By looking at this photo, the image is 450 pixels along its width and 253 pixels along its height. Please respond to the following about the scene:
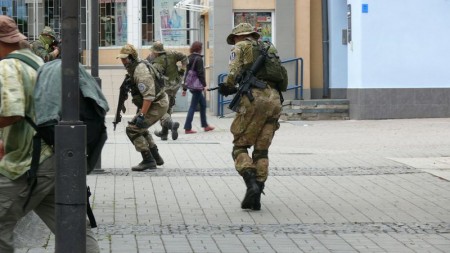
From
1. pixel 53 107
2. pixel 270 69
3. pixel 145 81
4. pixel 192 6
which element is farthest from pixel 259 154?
pixel 192 6

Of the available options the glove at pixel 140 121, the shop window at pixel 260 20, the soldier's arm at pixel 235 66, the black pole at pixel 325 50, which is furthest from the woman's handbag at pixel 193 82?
the soldier's arm at pixel 235 66

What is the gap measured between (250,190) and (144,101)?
131 inches

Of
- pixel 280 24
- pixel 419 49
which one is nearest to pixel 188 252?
Answer: pixel 419 49

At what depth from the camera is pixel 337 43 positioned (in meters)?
25.5

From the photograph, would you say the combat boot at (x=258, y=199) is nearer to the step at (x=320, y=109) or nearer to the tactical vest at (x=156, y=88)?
the tactical vest at (x=156, y=88)

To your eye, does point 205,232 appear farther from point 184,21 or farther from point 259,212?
point 184,21

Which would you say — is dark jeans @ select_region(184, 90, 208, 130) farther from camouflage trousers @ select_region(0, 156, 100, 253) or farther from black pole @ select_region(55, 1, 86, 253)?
black pole @ select_region(55, 1, 86, 253)

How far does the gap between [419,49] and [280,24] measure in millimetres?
3902

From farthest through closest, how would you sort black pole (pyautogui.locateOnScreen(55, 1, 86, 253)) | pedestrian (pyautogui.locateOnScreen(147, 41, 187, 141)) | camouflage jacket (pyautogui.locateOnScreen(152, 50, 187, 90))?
camouflage jacket (pyautogui.locateOnScreen(152, 50, 187, 90))
pedestrian (pyautogui.locateOnScreen(147, 41, 187, 141))
black pole (pyautogui.locateOnScreen(55, 1, 86, 253))

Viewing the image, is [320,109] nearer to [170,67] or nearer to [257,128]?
[170,67]

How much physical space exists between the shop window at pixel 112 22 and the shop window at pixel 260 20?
612cm

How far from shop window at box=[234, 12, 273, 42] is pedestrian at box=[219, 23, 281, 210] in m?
15.3

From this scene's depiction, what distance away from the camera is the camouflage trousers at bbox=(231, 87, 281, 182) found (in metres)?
9.89

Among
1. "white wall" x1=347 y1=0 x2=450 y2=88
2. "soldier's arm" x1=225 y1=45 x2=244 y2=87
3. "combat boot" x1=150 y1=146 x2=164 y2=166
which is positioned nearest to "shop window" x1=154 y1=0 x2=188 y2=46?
"white wall" x1=347 y1=0 x2=450 y2=88
